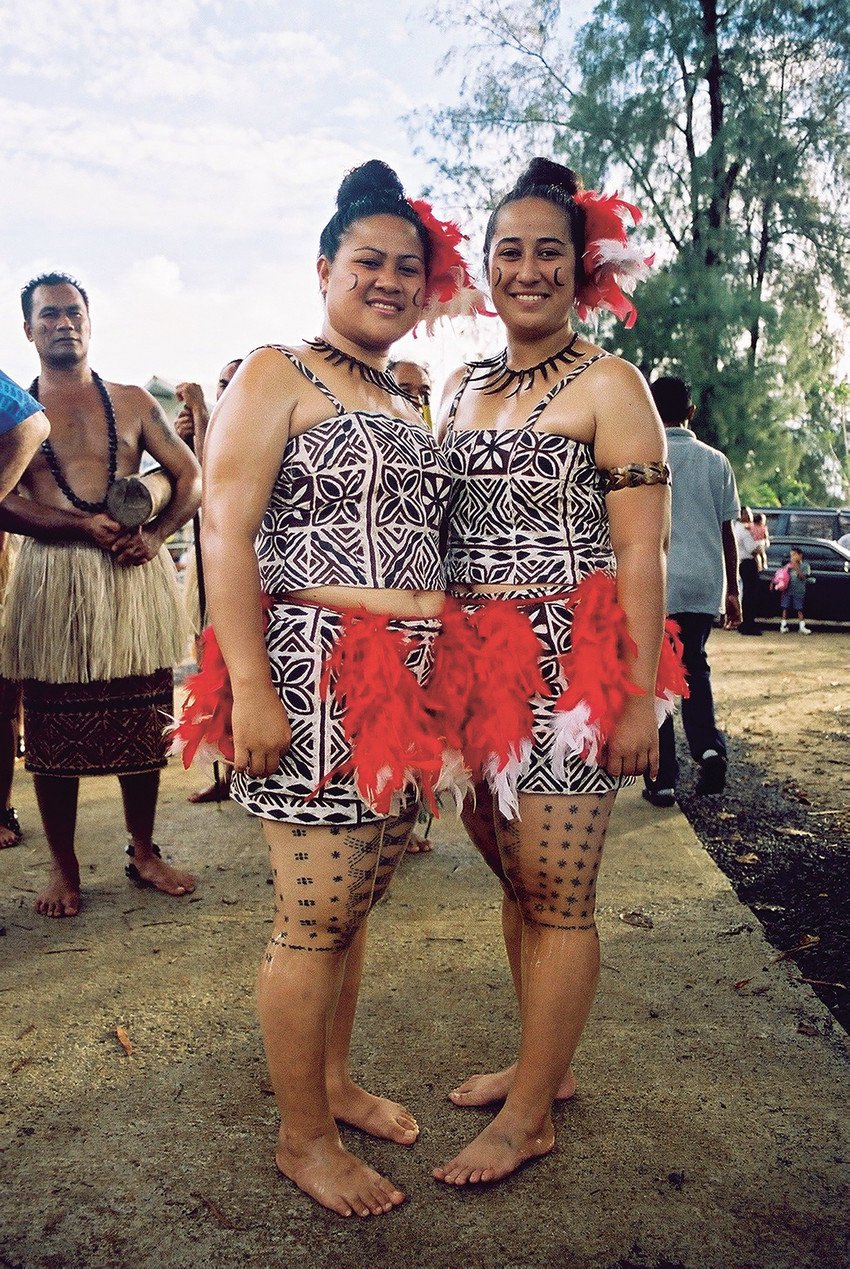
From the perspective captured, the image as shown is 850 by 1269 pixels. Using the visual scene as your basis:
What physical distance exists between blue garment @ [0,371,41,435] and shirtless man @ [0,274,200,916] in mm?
503

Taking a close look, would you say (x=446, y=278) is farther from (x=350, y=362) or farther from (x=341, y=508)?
(x=341, y=508)

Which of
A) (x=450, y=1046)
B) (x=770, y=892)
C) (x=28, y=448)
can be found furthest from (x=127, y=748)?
(x=770, y=892)

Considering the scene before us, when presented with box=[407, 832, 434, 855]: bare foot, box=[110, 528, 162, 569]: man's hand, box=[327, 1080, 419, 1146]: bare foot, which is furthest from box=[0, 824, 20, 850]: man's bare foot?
box=[327, 1080, 419, 1146]: bare foot

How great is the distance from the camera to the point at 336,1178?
1.90 m

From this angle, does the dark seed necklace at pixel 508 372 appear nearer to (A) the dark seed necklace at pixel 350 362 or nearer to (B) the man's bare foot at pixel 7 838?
(A) the dark seed necklace at pixel 350 362

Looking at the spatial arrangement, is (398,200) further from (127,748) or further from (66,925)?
(66,925)

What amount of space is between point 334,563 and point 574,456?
559mm

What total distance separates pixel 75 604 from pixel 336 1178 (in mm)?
2175

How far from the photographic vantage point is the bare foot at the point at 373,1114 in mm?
2107

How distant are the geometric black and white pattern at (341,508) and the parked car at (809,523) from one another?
13.5 meters

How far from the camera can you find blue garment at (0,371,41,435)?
2.80 metres

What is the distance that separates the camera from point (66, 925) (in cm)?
322

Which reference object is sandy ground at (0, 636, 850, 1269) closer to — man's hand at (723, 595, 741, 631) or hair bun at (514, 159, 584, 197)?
man's hand at (723, 595, 741, 631)

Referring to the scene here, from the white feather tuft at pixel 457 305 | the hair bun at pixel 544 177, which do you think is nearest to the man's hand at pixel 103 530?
the white feather tuft at pixel 457 305
